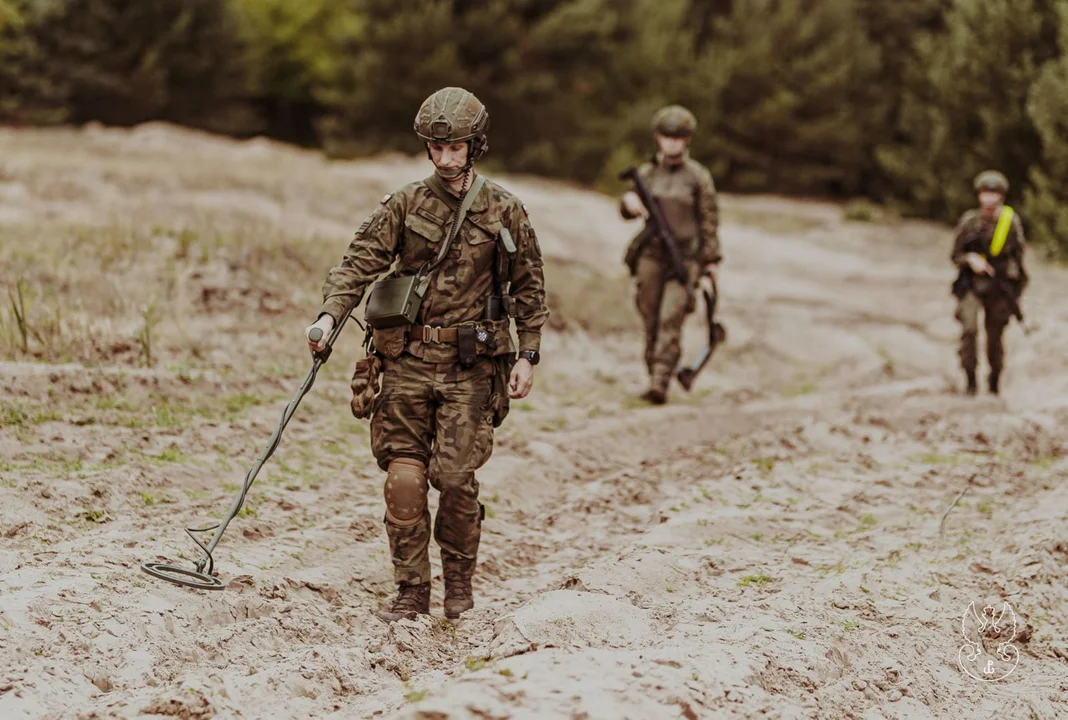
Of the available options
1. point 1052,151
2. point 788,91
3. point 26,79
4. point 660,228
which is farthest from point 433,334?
point 26,79

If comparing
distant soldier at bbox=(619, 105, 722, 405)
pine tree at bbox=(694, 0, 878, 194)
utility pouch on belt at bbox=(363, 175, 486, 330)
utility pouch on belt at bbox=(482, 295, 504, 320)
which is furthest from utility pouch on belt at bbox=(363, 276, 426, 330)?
pine tree at bbox=(694, 0, 878, 194)

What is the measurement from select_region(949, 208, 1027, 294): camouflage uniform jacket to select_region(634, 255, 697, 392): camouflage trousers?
2.67 meters

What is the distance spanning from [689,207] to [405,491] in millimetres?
5266

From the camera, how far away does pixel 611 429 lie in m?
8.84

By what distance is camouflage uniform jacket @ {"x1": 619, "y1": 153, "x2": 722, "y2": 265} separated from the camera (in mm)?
9578

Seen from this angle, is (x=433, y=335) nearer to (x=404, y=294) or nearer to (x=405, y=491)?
(x=404, y=294)

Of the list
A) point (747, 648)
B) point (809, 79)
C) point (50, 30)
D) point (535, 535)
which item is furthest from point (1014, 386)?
point (50, 30)

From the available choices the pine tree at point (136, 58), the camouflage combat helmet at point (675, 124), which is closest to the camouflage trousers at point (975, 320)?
the camouflage combat helmet at point (675, 124)

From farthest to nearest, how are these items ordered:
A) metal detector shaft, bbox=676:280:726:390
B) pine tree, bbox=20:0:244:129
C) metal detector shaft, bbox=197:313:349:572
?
pine tree, bbox=20:0:244:129, metal detector shaft, bbox=676:280:726:390, metal detector shaft, bbox=197:313:349:572

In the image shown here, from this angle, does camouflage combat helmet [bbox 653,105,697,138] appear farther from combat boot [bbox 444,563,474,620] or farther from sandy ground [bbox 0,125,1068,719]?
combat boot [bbox 444,563,474,620]

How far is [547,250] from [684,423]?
6.64 m

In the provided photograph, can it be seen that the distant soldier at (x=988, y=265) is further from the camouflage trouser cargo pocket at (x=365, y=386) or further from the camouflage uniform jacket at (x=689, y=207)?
the camouflage trouser cargo pocket at (x=365, y=386)

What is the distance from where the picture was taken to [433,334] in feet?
16.7

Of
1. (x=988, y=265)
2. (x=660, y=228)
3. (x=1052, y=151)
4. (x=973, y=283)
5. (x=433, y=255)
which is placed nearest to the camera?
(x=433, y=255)
